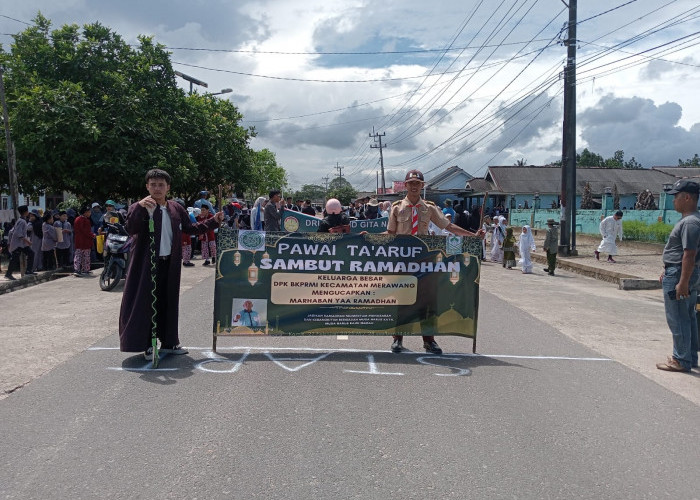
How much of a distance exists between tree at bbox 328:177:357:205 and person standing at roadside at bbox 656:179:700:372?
92.6 meters

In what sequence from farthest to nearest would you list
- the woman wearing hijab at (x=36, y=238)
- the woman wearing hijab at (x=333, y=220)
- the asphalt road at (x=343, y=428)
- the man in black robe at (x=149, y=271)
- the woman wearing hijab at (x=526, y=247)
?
the woman wearing hijab at (x=526, y=247), the woman wearing hijab at (x=36, y=238), the woman wearing hijab at (x=333, y=220), the man in black robe at (x=149, y=271), the asphalt road at (x=343, y=428)

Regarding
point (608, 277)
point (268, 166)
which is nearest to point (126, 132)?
point (608, 277)

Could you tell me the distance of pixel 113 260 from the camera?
12102 millimetres

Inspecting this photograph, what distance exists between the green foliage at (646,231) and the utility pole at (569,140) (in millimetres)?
4905

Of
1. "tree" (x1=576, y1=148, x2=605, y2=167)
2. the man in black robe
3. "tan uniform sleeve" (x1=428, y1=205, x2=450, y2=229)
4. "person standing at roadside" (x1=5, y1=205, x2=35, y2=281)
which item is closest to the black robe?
the man in black robe

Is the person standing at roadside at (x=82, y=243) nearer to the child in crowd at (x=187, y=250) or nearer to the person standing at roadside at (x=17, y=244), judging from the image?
the person standing at roadside at (x=17, y=244)

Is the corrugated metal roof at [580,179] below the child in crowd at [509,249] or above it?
above

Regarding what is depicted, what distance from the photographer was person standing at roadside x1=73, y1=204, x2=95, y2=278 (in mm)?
14469

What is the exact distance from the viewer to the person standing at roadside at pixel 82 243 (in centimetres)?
1447

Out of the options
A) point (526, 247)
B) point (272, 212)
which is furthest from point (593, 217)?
point (272, 212)

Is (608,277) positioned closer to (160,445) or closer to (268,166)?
(160,445)

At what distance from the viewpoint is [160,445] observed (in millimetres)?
4156

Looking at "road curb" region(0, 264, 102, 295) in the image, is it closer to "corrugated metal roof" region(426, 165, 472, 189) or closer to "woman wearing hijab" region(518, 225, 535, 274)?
"woman wearing hijab" region(518, 225, 535, 274)

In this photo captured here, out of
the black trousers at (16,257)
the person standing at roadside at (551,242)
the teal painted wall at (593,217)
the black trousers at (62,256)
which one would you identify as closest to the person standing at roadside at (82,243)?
the black trousers at (16,257)
